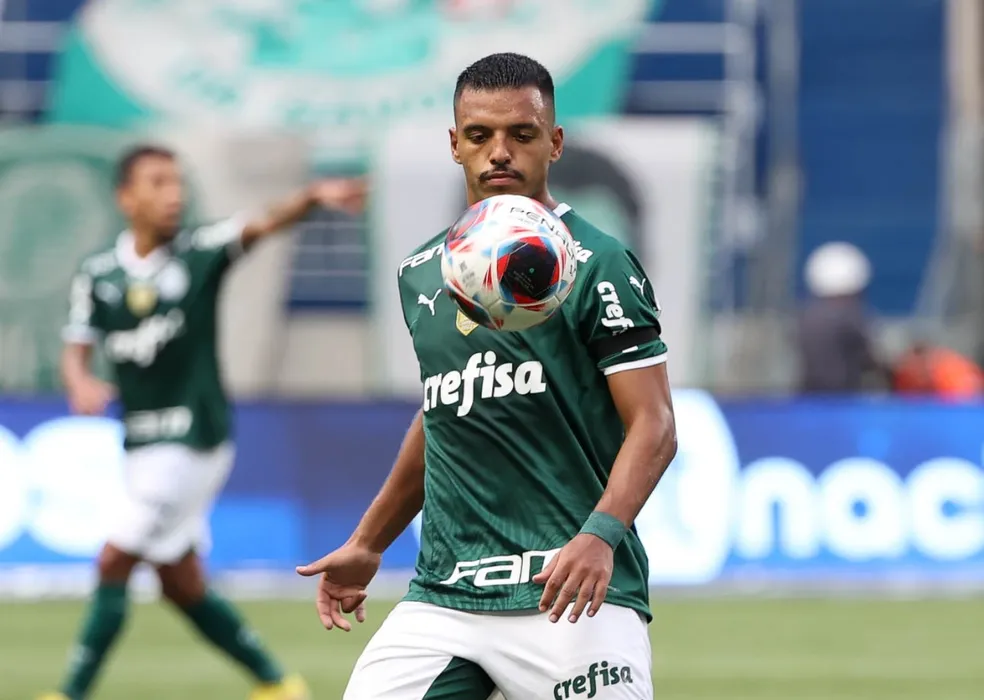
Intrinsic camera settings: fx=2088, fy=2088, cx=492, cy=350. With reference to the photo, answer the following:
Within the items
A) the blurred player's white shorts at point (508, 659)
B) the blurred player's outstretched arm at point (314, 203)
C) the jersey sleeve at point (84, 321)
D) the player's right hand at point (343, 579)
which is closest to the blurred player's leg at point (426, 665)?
the blurred player's white shorts at point (508, 659)

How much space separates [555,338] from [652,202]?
41.1ft

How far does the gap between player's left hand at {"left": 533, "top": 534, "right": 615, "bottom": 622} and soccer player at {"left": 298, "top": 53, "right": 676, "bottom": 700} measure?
243mm

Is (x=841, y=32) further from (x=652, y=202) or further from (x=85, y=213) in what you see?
(x=85, y=213)

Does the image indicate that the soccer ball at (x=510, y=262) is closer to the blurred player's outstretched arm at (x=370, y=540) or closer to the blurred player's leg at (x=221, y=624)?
the blurred player's outstretched arm at (x=370, y=540)

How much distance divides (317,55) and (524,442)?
15.1m

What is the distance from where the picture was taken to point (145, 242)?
962 cm

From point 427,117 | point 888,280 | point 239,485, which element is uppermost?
point 427,117

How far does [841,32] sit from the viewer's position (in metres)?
20.3

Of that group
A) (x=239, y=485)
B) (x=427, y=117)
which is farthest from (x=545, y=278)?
(x=427, y=117)

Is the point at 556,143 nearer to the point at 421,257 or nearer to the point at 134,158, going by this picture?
the point at 421,257

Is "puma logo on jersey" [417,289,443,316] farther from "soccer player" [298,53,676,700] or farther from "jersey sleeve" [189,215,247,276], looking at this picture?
"jersey sleeve" [189,215,247,276]

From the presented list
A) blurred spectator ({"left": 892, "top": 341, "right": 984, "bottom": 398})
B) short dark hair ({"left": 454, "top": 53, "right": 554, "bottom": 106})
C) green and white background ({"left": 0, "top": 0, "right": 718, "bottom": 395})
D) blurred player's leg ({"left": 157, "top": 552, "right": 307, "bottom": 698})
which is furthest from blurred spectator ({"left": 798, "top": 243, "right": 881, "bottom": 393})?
short dark hair ({"left": 454, "top": 53, "right": 554, "bottom": 106})

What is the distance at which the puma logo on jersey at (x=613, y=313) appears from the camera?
14.7 ft

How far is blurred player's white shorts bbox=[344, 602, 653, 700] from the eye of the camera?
4.52 meters
